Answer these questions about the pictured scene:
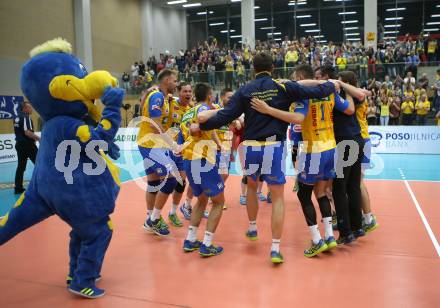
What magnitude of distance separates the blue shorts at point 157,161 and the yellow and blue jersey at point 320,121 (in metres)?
1.89

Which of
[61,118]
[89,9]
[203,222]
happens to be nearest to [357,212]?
[203,222]

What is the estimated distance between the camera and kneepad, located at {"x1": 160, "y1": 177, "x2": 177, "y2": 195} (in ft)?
18.4

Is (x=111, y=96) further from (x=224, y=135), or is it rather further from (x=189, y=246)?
(x=224, y=135)

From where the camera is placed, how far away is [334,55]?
64.8 feet

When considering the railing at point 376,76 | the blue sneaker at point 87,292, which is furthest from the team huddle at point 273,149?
the railing at point 376,76

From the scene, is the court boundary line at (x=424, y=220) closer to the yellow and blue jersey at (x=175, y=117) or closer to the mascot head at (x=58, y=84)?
the yellow and blue jersey at (x=175, y=117)

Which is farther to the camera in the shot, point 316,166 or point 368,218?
point 368,218

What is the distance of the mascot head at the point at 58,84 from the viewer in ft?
11.4

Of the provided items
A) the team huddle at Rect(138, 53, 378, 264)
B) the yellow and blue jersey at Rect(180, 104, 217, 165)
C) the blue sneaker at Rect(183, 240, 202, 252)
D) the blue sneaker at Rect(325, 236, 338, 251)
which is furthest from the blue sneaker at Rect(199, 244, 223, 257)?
the blue sneaker at Rect(325, 236, 338, 251)

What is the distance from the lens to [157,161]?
548 cm

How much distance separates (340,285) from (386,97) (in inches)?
536

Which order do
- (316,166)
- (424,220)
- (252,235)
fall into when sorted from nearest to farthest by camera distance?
(316,166) < (252,235) < (424,220)

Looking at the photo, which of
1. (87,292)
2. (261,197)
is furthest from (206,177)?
(261,197)

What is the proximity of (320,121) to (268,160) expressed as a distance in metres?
0.85
